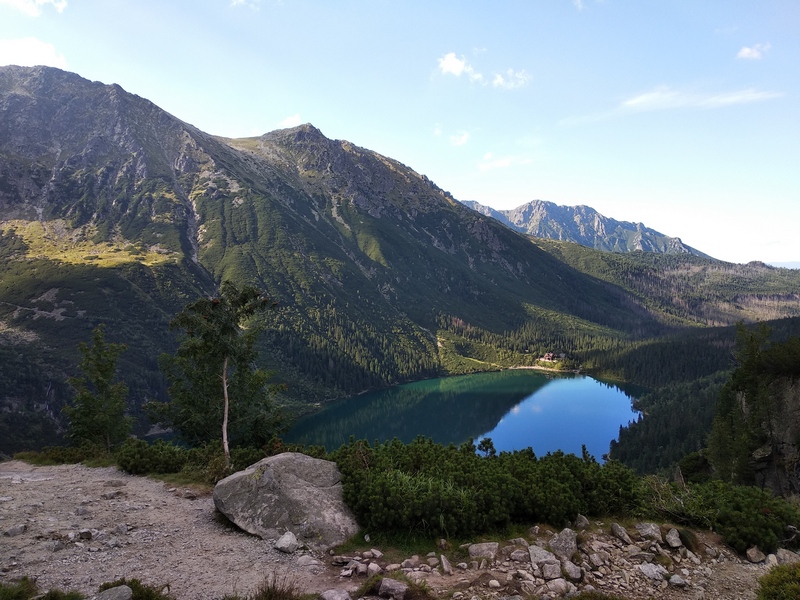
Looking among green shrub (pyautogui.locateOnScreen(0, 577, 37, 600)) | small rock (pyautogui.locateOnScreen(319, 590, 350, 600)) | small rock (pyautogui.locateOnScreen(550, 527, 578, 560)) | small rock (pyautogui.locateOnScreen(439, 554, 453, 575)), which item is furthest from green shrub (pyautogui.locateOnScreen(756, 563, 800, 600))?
green shrub (pyautogui.locateOnScreen(0, 577, 37, 600))

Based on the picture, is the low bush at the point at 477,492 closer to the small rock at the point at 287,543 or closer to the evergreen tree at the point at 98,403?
the small rock at the point at 287,543

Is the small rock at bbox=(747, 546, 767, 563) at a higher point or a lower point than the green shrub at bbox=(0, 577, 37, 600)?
higher

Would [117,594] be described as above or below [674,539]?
below

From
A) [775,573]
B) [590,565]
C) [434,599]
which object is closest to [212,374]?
[434,599]

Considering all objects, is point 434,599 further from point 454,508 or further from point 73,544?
point 73,544

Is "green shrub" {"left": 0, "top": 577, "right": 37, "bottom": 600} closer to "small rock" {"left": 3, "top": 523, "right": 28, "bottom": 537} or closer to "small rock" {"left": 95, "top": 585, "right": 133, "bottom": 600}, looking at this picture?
"small rock" {"left": 95, "top": 585, "right": 133, "bottom": 600}

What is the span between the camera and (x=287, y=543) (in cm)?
1230

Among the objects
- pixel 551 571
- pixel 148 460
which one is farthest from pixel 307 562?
pixel 148 460

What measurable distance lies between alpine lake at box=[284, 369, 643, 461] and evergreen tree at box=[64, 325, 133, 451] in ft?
303

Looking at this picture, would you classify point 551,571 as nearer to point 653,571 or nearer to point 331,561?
point 653,571

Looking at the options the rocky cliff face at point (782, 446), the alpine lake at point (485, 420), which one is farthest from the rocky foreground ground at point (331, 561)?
the alpine lake at point (485, 420)

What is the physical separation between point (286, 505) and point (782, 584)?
13.1 m

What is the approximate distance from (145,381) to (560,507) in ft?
571

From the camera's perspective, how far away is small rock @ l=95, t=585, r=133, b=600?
824 centimetres
